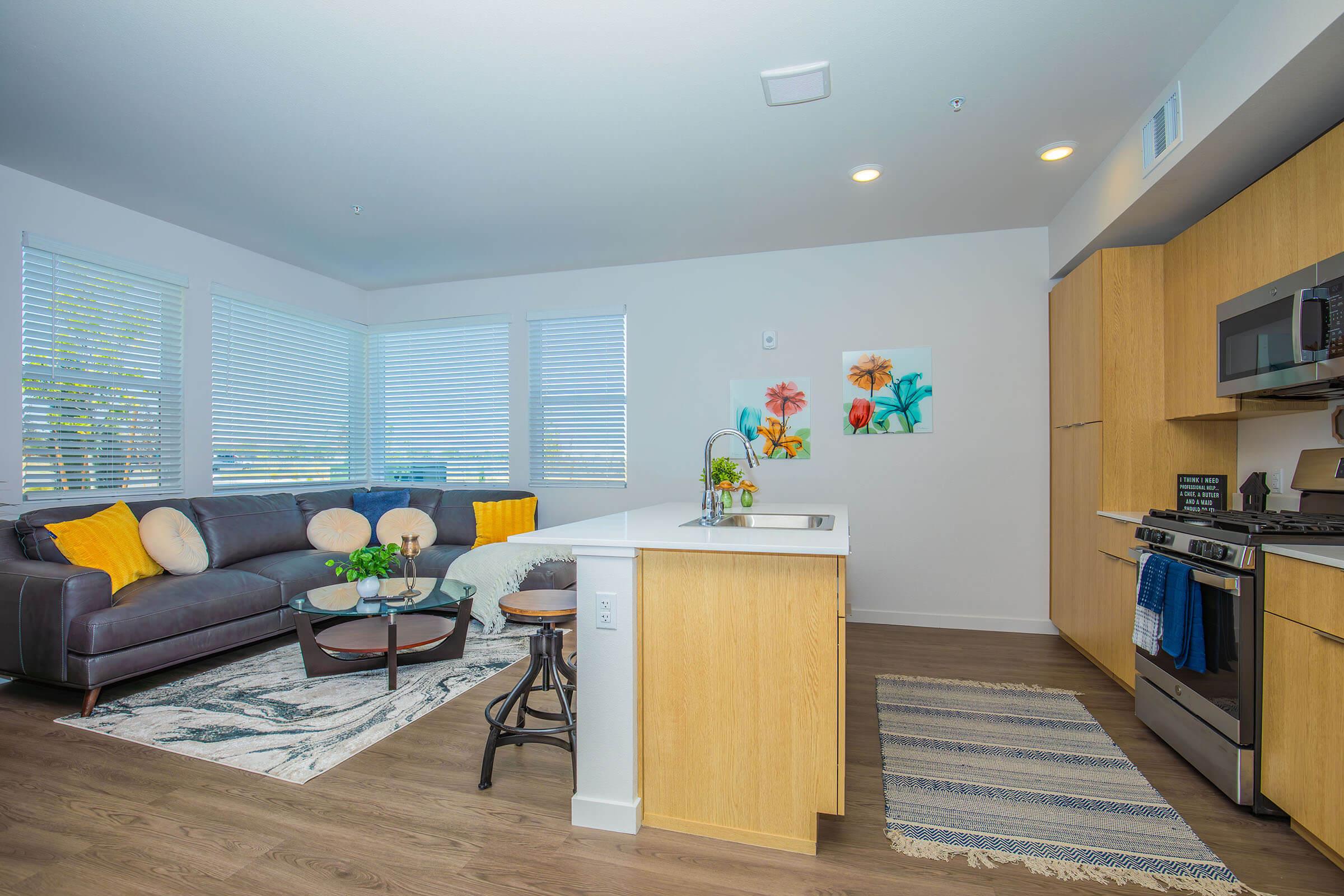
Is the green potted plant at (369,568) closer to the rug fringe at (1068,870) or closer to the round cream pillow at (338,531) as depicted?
the round cream pillow at (338,531)

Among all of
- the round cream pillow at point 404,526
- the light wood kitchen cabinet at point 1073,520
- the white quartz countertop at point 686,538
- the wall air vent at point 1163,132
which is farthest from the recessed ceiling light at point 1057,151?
the round cream pillow at point 404,526

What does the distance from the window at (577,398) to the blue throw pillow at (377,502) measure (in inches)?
40.5

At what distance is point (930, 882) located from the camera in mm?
1728

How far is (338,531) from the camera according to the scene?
468cm

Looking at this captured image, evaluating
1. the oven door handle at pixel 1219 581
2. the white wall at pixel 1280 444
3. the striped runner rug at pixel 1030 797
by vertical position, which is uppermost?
the white wall at pixel 1280 444

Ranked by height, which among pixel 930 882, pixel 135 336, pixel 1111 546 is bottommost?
pixel 930 882

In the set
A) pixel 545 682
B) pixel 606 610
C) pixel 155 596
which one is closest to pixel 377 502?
pixel 155 596

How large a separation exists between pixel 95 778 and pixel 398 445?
146 inches

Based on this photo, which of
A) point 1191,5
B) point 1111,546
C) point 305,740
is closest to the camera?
point 1191,5

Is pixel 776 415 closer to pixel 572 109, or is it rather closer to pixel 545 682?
pixel 572 109

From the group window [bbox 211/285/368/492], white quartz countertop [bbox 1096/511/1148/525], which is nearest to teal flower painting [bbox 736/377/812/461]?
white quartz countertop [bbox 1096/511/1148/525]

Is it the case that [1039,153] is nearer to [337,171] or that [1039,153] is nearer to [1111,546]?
[1111,546]

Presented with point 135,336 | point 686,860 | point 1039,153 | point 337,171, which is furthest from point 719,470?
point 135,336

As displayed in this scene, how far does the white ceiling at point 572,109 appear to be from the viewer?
7.36 feet
